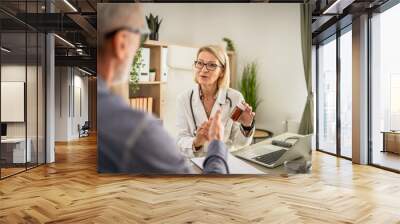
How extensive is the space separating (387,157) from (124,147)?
452cm

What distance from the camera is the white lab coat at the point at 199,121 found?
5586 millimetres

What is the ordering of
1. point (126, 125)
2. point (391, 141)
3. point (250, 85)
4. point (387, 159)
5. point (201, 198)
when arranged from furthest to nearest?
point (387, 159), point (391, 141), point (250, 85), point (126, 125), point (201, 198)

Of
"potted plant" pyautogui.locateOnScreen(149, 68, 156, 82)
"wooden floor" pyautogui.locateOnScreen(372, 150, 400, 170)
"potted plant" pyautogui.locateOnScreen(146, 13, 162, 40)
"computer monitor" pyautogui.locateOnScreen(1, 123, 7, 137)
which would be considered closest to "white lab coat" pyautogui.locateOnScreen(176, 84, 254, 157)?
"potted plant" pyautogui.locateOnScreen(149, 68, 156, 82)

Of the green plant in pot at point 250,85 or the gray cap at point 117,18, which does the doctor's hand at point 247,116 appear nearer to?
the green plant in pot at point 250,85

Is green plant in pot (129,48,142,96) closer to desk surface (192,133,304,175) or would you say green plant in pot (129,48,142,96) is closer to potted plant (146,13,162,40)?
potted plant (146,13,162,40)

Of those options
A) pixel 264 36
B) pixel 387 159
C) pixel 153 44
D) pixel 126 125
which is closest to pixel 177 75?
pixel 153 44

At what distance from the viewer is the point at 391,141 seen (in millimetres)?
6715

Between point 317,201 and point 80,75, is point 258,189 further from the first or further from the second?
point 80,75

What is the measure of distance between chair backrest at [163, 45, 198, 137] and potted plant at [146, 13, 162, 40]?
282mm

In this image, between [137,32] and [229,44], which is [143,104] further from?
[229,44]

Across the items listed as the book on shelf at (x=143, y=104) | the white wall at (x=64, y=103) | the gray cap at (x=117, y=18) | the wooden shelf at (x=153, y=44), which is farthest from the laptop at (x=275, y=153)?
the white wall at (x=64, y=103)

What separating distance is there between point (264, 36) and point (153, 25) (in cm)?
162

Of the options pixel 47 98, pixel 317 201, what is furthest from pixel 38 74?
pixel 317 201

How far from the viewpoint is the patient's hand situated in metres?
5.61
